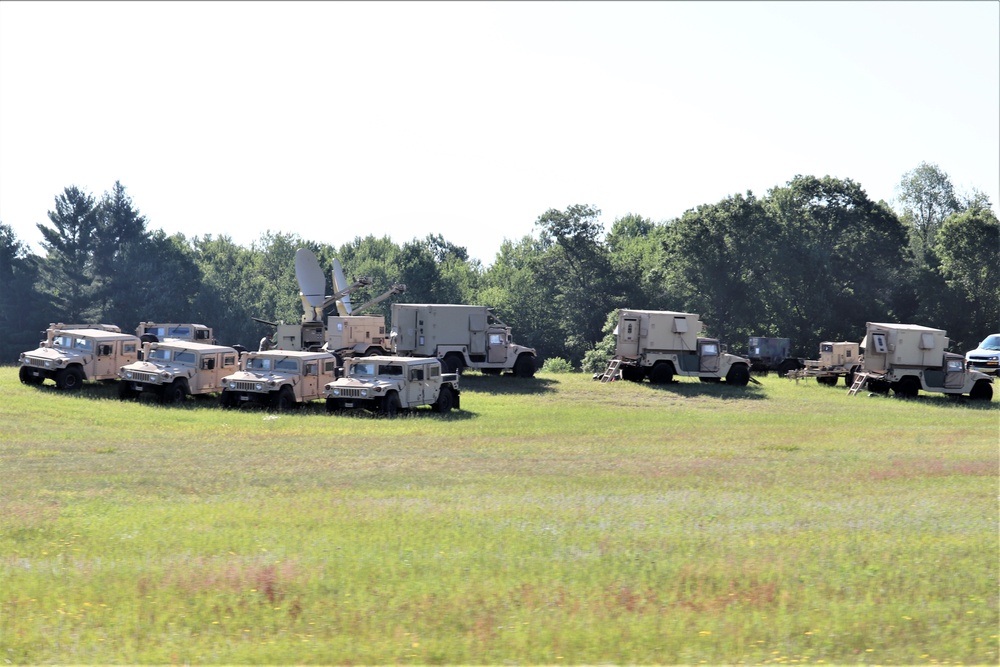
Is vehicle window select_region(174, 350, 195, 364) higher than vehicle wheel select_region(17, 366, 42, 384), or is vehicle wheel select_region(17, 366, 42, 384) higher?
vehicle window select_region(174, 350, 195, 364)

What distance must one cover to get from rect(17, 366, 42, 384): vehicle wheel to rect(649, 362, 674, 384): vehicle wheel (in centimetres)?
2106

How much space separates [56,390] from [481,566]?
83.0 ft

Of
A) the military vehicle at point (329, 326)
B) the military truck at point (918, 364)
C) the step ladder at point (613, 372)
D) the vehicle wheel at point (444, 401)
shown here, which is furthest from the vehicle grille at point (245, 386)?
the military truck at point (918, 364)

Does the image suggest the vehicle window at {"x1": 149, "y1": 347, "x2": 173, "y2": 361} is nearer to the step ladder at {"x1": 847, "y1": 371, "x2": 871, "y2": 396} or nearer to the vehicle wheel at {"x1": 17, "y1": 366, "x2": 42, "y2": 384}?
the vehicle wheel at {"x1": 17, "y1": 366, "x2": 42, "y2": 384}

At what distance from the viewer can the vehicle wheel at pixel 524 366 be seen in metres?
43.2

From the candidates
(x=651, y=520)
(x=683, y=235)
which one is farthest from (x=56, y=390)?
(x=683, y=235)

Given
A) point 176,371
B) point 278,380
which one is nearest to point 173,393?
point 176,371

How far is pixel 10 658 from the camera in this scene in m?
8.88

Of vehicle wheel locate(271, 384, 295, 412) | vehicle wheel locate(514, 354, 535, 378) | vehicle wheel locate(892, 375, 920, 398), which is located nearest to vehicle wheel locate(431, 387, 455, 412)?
vehicle wheel locate(271, 384, 295, 412)

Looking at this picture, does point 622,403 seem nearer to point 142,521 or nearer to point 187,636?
point 142,521

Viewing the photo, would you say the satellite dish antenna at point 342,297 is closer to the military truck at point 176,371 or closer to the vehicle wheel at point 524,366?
the vehicle wheel at point 524,366

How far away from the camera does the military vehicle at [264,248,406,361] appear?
4212cm

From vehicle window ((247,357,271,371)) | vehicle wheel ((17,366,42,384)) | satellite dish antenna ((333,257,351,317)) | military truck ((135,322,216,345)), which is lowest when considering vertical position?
vehicle wheel ((17,366,42,384))

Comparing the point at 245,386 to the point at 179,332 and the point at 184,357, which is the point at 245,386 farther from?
the point at 179,332
